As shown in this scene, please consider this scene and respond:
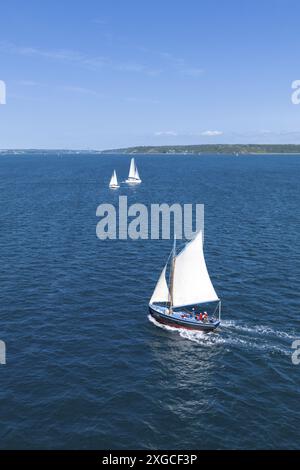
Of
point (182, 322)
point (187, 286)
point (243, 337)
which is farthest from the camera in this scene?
point (187, 286)

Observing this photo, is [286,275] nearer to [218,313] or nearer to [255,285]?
[255,285]

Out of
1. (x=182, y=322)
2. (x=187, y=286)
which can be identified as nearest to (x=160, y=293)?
(x=187, y=286)

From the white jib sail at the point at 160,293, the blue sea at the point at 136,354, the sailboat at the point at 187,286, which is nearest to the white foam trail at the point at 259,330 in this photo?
the blue sea at the point at 136,354

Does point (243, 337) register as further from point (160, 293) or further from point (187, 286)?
point (160, 293)

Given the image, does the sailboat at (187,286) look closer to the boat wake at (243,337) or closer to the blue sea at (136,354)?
the boat wake at (243,337)
